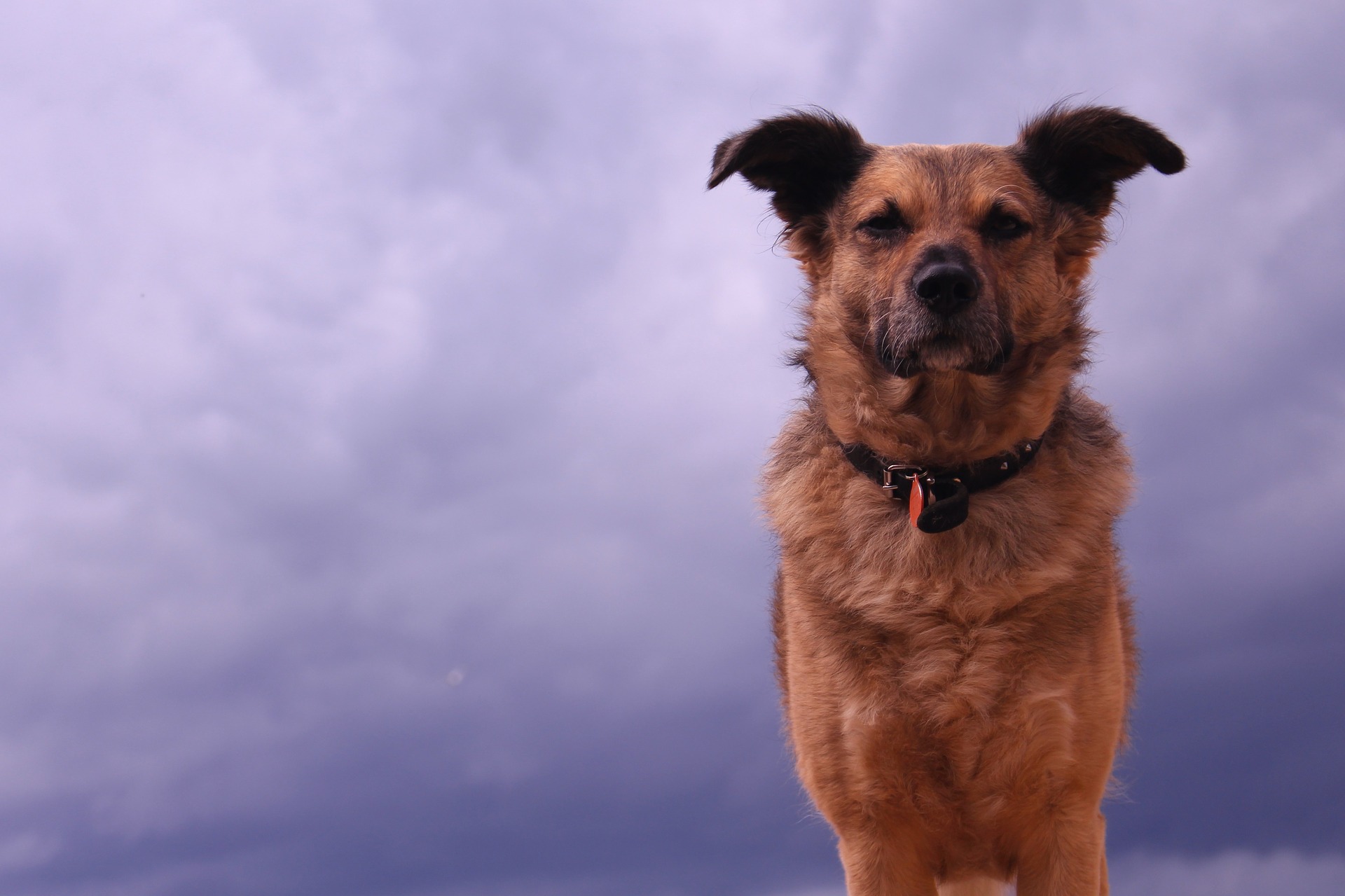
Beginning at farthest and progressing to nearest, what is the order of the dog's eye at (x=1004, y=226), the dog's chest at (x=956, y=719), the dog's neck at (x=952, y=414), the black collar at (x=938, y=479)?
the dog's eye at (x=1004, y=226), the dog's neck at (x=952, y=414), the black collar at (x=938, y=479), the dog's chest at (x=956, y=719)

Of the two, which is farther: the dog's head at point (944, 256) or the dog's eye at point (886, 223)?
the dog's eye at point (886, 223)

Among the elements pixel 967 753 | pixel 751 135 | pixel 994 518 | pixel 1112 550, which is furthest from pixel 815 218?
pixel 967 753

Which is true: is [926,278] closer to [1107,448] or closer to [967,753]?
[1107,448]

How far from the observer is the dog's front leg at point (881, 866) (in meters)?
5.48

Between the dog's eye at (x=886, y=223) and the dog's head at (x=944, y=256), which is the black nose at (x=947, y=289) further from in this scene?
the dog's eye at (x=886, y=223)

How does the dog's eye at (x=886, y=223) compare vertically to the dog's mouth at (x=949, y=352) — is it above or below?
above

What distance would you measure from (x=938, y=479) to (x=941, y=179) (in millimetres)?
1541

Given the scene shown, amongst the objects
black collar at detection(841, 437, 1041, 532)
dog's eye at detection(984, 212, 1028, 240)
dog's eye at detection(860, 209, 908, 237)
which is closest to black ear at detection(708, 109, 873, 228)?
dog's eye at detection(860, 209, 908, 237)

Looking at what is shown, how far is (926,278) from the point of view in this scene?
534 centimetres

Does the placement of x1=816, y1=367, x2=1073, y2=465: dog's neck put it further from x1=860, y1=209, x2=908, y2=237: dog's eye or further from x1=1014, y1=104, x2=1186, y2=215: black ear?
x1=1014, y1=104, x2=1186, y2=215: black ear

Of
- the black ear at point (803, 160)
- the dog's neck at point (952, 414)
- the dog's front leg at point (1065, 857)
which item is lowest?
the dog's front leg at point (1065, 857)

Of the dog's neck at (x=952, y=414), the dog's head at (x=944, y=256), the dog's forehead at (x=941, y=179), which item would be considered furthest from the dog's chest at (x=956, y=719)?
the dog's forehead at (x=941, y=179)

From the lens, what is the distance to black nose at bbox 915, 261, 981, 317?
209 inches

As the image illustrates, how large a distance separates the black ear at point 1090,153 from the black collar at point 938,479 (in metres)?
1.47
